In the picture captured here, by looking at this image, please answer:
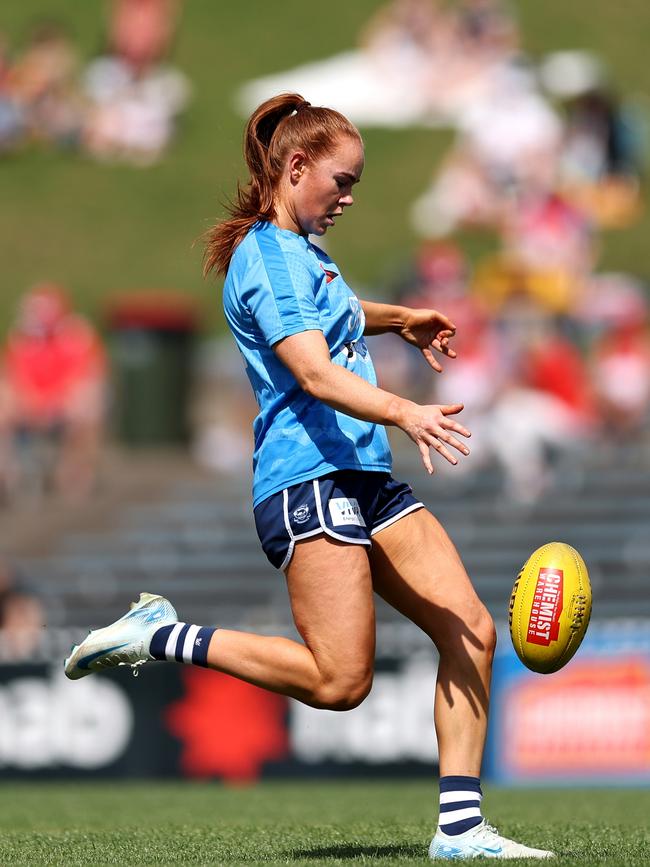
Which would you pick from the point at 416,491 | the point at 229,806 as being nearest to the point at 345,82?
the point at 416,491

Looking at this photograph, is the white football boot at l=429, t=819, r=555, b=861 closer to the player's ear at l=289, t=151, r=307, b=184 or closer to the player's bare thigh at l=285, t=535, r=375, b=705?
the player's bare thigh at l=285, t=535, r=375, b=705

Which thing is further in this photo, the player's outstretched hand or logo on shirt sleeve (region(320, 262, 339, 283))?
logo on shirt sleeve (region(320, 262, 339, 283))

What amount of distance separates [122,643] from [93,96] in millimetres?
20757

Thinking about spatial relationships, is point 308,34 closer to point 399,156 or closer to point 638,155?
point 399,156

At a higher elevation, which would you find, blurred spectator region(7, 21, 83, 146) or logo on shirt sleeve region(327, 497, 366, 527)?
blurred spectator region(7, 21, 83, 146)

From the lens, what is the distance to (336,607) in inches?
198

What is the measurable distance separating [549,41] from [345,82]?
122 inches

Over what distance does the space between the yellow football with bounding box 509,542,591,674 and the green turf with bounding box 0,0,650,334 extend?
1585 centimetres

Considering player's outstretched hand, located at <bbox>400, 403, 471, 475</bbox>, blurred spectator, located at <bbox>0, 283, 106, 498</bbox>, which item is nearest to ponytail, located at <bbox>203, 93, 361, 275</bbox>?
player's outstretched hand, located at <bbox>400, 403, 471, 475</bbox>

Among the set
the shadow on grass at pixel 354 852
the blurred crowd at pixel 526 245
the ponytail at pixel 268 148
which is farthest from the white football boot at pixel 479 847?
the blurred crowd at pixel 526 245

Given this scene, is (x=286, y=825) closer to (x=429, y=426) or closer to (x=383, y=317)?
(x=383, y=317)

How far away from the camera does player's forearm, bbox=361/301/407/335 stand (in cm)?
573

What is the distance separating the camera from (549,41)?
1023 inches

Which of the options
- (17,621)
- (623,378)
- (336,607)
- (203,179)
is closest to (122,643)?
(336,607)
